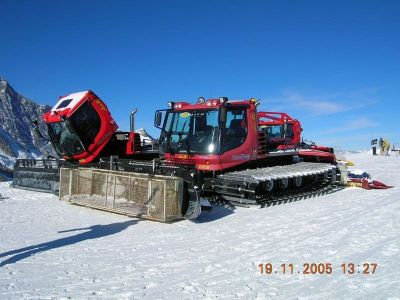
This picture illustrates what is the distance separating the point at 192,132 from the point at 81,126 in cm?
376

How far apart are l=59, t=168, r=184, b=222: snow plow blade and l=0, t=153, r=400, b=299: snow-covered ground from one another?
0.88 ft

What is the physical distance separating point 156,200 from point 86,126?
5224 millimetres

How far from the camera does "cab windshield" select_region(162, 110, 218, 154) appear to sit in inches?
383

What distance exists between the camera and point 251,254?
5.36 meters

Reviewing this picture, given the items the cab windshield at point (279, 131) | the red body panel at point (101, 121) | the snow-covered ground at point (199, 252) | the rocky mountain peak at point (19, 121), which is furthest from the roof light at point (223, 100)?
the rocky mountain peak at point (19, 121)

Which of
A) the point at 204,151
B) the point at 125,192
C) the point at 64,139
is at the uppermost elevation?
the point at 64,139

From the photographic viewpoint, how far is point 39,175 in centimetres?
1179

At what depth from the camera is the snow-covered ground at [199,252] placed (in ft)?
13.6

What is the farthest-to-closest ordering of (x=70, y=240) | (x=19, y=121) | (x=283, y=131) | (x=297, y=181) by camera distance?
1. (x=19, y=121)
2. (x=283, y=131)
3. (x=297, y=181)
4. (x=70, y=240)

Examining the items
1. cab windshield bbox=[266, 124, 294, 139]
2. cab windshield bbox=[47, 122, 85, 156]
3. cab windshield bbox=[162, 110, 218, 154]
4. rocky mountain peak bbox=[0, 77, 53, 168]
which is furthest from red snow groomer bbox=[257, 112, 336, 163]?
rocky mountain peak bbox=[0, 77, 53, 168]

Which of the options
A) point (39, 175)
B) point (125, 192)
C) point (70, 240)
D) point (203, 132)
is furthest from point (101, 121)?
point (70, 240)

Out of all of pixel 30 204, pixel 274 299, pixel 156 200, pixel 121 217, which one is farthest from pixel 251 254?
pixel 30 204

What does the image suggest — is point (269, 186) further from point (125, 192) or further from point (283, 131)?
point (283, 131)

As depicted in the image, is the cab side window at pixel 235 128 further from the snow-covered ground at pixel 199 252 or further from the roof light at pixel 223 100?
the snow-covered ground at pixel 199 252
